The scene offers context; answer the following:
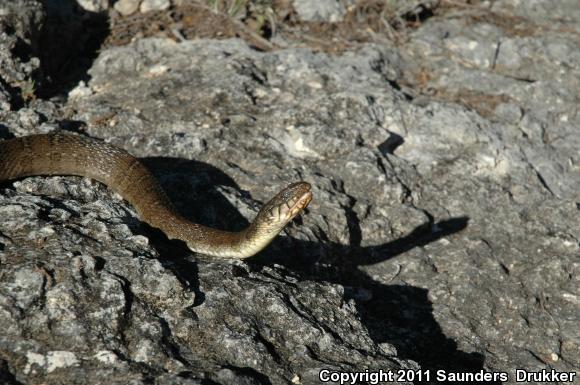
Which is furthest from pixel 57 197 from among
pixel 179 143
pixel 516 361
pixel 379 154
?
pixel 516 361

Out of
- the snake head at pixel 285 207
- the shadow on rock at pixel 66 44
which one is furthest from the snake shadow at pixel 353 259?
the shadow on rock at pixel 66 44

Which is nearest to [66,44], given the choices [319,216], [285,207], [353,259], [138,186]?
[138,186]

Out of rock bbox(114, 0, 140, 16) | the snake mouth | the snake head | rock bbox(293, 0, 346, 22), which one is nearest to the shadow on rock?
rock bbox(114, 0, 140, 16)

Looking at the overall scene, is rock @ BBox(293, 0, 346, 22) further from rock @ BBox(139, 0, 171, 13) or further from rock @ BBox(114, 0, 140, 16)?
rock @ BBox(114, 0, 140, 16)

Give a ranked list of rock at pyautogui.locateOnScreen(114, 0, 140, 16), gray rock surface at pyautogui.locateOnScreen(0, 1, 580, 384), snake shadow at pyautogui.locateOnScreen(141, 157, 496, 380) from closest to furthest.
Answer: gray rock surface at pyautogui.locateOnScreen(0, 1, 580, 384)
snake shadow at pyautogui.locateOnScreen(141, 157, 496, 380)
rock at pyautogui.locateOnScreen(114, 0, 140, 16)

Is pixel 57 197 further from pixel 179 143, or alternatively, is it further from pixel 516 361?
pixel 516 361

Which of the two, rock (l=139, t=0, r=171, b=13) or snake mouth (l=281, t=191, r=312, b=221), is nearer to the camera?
snake mouth (l=281, t=191, r=312, b=221)

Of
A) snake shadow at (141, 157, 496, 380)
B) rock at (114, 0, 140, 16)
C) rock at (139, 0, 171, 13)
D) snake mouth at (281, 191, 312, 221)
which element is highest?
rock at (114, 0, 140, 16)

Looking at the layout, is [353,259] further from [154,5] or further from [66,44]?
[154,5]
